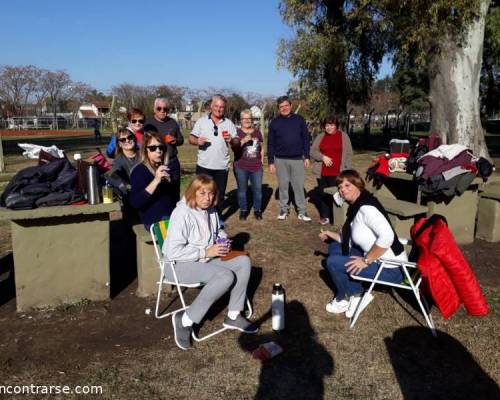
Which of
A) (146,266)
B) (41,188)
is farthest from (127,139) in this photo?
(146,266)

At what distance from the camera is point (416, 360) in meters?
3.17

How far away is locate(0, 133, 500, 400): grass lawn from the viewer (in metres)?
2.88

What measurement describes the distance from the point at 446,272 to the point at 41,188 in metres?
3.22

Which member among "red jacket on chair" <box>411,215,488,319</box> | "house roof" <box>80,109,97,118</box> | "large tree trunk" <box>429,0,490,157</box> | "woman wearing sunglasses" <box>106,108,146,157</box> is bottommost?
"red jacket on chair" <box>411,215,488,319</box>

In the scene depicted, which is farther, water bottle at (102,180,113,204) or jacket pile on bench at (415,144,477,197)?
jacket pile on bench at (415,144,477,197)

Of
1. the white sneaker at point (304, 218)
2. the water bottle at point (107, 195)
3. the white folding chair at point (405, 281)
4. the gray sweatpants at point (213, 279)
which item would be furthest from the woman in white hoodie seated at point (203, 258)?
the white sneaker at point (304, 218)

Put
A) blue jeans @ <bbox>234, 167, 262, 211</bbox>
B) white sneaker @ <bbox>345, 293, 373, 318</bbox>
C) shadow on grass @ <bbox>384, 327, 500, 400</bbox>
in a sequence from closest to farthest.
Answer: shadow on grass @ <bbox>384, 327, 500, 400</bbox> < white sneaker @ <bbox>345, 293, 373, 318</bbox> < blue jeans @ <bbox>234, 167, 262, 211</bbox>

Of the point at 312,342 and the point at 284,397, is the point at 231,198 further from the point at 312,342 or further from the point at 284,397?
the point at 284,397

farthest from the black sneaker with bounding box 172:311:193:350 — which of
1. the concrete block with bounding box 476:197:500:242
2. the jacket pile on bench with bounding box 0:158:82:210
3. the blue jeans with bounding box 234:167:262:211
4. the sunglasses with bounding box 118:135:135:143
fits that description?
the concrete block with bounding box 476:197:500:242

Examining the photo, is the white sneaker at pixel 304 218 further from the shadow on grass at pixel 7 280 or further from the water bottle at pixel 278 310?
the shadow on grass at pixel 7 280

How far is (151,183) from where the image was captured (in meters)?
3.94

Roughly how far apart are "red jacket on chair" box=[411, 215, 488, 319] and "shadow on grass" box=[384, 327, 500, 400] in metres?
0.29

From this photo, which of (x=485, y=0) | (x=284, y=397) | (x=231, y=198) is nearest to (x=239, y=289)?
(x=284, y=397)

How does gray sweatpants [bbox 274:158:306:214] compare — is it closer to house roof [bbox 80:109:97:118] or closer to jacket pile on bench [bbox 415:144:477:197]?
jacket pile on bench [bbox 415:144:477:197]
